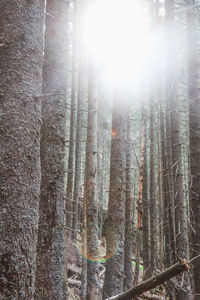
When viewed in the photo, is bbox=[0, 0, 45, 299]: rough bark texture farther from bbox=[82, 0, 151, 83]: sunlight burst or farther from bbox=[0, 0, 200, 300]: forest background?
bbox=[82, 0, 151, 83]: sunlight burst

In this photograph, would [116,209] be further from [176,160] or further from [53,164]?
[53,164]

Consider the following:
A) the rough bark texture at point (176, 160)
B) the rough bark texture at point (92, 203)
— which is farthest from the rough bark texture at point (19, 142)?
the rough bark texture at point (176, 160)

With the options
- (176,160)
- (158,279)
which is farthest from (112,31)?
(158,279)

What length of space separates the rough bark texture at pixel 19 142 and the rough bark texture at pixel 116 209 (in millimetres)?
Result: 3517

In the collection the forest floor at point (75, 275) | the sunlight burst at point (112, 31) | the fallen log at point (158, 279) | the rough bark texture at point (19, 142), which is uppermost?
the sunlight burst at point (112, 31)

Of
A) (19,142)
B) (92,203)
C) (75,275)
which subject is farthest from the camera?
(75,275)

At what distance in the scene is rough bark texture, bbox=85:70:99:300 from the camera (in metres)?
5.41

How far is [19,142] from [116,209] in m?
3.87

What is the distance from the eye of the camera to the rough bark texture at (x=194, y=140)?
19.3ft

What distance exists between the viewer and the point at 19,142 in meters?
2.55

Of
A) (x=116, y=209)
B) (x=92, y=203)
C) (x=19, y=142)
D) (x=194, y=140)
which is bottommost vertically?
(x=116, y=209)

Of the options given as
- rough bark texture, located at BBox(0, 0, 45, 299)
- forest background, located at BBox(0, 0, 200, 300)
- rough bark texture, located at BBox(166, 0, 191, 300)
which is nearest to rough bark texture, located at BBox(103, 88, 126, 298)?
forest background, located at BBox(0, 0, 200, 300)

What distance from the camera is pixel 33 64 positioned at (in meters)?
2.80

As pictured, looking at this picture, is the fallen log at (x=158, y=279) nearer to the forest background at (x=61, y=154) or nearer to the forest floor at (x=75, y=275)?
the forest background at (x=61, y=154)
